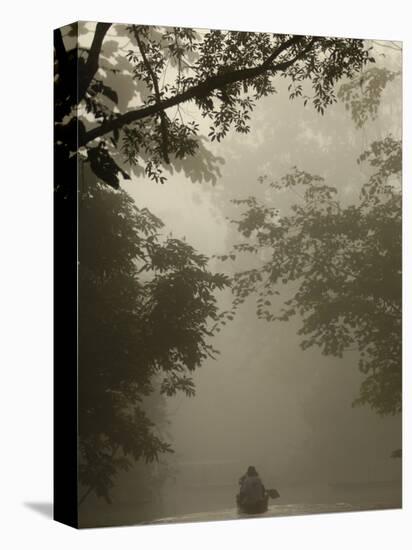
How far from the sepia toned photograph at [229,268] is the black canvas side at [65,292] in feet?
0.09

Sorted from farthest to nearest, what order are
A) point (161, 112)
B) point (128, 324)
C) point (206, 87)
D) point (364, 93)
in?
point (364, 93), point (206, 87), point (161, 112), point (128, 324)

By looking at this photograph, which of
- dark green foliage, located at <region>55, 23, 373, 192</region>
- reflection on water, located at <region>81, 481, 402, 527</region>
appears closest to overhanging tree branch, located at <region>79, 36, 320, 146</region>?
dark green foliage, located at <region>55, 23, 373, 192</region>

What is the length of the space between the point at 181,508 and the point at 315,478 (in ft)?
3.67

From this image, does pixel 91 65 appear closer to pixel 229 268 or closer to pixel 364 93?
pixel 229 268

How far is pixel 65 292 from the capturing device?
11477 millimetres

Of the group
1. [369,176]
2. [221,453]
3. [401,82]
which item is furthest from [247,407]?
[401,82]

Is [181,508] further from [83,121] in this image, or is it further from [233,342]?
[83,121]

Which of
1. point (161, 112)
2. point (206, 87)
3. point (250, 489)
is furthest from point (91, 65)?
point (250, 489)

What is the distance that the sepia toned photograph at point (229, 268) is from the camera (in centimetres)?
1138

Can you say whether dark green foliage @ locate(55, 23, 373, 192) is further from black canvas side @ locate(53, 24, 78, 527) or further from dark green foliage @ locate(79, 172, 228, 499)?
dark green foliage @ locate(79, 172, 228, 499)

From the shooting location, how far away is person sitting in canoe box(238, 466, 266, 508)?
11.8 meters

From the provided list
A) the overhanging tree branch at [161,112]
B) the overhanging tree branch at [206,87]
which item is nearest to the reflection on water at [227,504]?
the overhanging tree branch at [161,112]

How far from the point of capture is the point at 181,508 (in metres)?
A: 11.6

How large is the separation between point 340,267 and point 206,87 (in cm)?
171
